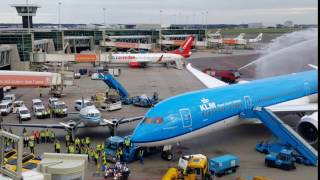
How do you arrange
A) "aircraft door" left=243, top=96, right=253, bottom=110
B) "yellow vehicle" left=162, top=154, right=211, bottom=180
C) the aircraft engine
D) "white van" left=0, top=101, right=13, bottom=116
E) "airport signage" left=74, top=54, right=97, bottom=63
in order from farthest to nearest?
1. "airport signage" left=74, top=54, right=97, bottom=63
2. "white van" left=0, top=101, right=13, bottom=116
3. "aircraft door" left=243, top=96, right=253, bottom=110
4. the aircraft engine
5. "yellow vehicle" left=162, top=154, right=211, bottom=180

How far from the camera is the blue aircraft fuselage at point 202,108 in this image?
26.9 meters

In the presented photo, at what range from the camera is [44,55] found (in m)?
80.3

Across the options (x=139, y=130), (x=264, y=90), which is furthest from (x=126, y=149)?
(x=264, y=90)

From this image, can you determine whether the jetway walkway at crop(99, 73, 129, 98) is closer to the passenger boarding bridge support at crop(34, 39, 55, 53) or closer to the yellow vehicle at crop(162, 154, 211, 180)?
the yellow vehicle at crop(162, 154, 211, 180)

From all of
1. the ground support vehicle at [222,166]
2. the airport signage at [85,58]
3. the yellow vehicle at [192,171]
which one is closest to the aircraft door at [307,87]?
the ground support vehicle at [222,166]

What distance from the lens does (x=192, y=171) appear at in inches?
977

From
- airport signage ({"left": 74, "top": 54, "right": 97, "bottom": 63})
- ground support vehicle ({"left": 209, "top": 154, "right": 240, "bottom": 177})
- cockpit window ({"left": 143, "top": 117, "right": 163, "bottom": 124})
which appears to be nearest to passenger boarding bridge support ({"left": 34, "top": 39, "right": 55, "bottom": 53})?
airport signage ({"left": 74, "top": 54, "right": 97, "bottom": 63})

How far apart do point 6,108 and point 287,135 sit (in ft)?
104

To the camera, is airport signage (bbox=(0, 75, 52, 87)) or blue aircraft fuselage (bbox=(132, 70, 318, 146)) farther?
airport signage (bbox=(0, 75, 52, 87))

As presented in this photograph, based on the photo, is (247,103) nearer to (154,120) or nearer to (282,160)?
(282,160)

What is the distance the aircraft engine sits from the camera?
2860 cm

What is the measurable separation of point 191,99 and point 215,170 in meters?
5.43

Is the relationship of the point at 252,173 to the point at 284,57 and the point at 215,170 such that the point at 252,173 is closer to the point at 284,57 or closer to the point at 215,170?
the point at 215,170

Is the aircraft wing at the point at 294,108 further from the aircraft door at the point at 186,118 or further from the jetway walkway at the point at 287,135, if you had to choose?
the aircraft door at the point at 186,118
